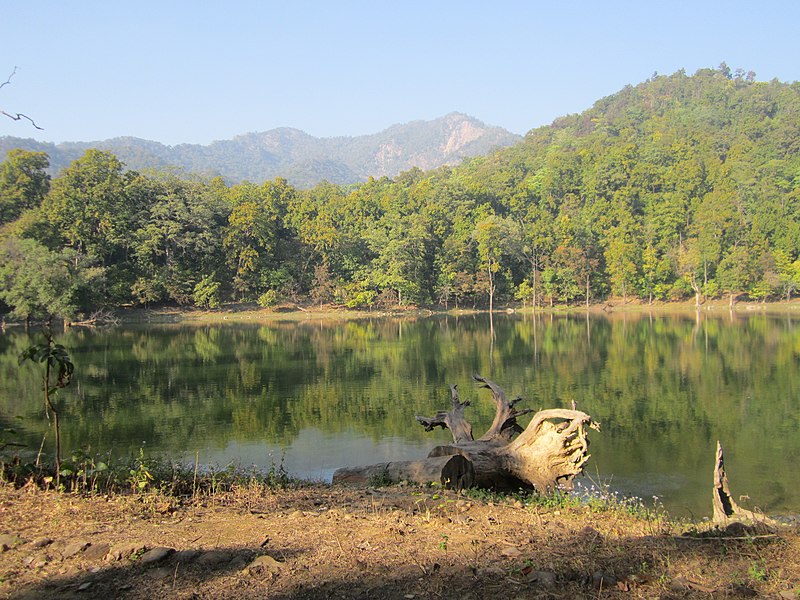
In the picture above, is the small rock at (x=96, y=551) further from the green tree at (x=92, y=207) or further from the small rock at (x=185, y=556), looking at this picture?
the green tree at (x=92, y=207)

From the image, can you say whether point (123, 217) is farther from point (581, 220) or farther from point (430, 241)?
point (581, 220)

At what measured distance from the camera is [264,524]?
17.0 feet

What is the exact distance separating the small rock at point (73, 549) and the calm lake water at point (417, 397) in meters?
3.53

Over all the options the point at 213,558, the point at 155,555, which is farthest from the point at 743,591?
the point at 155,555

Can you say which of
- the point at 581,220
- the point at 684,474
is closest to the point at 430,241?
the point at 581,220

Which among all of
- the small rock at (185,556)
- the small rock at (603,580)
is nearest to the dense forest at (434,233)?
the small rock at (185,556)

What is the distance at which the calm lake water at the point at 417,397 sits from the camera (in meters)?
13.2

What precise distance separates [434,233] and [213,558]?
63.4 m

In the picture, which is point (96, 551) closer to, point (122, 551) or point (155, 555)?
point (122, 551)

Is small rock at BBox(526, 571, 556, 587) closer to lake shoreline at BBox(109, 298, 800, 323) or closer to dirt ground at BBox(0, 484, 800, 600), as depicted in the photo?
dirt ground at BBox(0, 484, 800, 600)

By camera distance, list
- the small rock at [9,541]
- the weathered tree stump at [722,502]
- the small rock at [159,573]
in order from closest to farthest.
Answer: the small rock at [159,573] → the small rock at [9,541] → the weathered tree stump at [722,502]

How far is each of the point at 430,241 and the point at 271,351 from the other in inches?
1424

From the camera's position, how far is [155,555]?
4273 mm

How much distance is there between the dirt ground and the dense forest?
42512mm
